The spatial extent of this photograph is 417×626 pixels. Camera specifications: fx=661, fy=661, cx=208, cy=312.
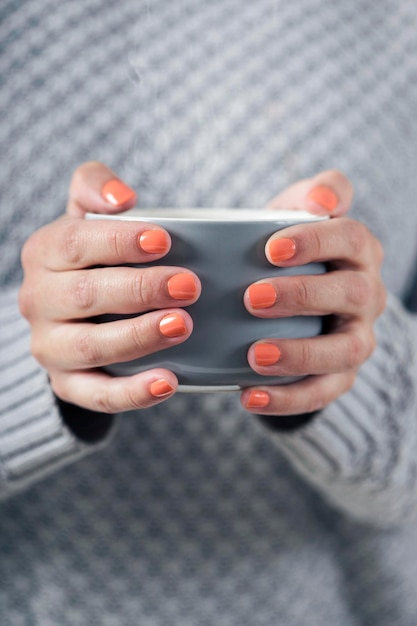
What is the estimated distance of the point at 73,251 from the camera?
1.36 feet

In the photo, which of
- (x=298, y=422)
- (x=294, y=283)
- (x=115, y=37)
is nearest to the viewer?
(x=294, y=283)

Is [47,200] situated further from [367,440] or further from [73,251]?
[367,440]

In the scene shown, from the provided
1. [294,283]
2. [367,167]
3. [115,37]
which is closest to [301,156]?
[367,167]

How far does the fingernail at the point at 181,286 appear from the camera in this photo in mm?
369

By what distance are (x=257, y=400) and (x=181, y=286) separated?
0.12 m

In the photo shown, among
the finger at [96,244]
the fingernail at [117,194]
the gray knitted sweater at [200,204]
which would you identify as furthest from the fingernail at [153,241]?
the gray knitted sweater at [200,204]

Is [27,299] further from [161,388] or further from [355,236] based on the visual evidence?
[355,236]

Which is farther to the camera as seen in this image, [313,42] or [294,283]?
[313,42]

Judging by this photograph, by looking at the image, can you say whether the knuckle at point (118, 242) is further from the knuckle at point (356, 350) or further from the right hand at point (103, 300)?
the knuckle at point (356, 350)

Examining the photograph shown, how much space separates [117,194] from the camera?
1.57 feet

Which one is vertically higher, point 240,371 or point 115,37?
point 115,37

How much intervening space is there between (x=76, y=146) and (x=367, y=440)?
0.42m

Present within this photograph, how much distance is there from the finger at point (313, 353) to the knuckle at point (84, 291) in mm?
102

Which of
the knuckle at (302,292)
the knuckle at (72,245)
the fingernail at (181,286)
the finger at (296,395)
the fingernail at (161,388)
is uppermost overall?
the knuckle at (72,245)
